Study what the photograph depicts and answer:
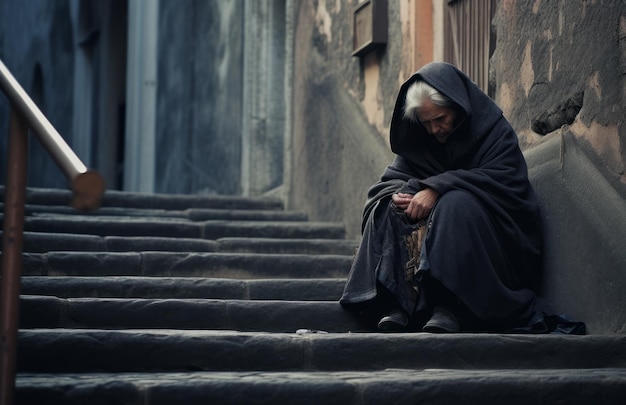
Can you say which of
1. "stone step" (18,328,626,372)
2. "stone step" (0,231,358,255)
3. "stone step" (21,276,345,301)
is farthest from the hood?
"stone step" (0,231,358,255)

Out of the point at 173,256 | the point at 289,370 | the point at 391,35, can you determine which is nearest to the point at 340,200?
the point at 391,35

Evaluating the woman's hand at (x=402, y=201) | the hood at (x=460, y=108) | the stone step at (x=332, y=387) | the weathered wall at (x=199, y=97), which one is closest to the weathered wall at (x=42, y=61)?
the weathered wall at (x=199, y=97)

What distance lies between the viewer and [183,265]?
5.43 m

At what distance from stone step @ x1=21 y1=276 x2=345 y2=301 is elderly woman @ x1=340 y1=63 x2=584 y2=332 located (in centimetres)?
72

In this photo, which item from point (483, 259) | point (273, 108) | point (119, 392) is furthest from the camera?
point (273, 108)

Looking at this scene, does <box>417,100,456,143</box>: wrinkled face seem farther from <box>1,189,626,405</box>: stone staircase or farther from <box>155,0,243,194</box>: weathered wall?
<box>155,0,243,194</box>: weathered wall

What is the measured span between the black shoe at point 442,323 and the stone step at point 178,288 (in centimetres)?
104

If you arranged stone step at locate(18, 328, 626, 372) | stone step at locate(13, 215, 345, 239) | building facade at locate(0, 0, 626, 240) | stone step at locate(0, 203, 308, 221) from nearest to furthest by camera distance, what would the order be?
stone step at locate(18, 328, 626, 372) → building facade at locate(0, 0, 626, 240) → stone step at locate(13, 215, 345, 239) → stone step at locate(0, 203, 308, 221)

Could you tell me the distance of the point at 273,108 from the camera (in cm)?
948

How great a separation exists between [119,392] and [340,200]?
448 cm

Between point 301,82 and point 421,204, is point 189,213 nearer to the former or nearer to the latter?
point 301,82

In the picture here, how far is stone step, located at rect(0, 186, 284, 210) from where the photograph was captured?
714 cm

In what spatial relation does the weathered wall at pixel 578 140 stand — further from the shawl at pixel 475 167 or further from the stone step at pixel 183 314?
the stone step at pixel 183 314

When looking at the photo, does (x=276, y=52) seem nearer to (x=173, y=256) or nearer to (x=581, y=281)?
(x=173, y=256)
